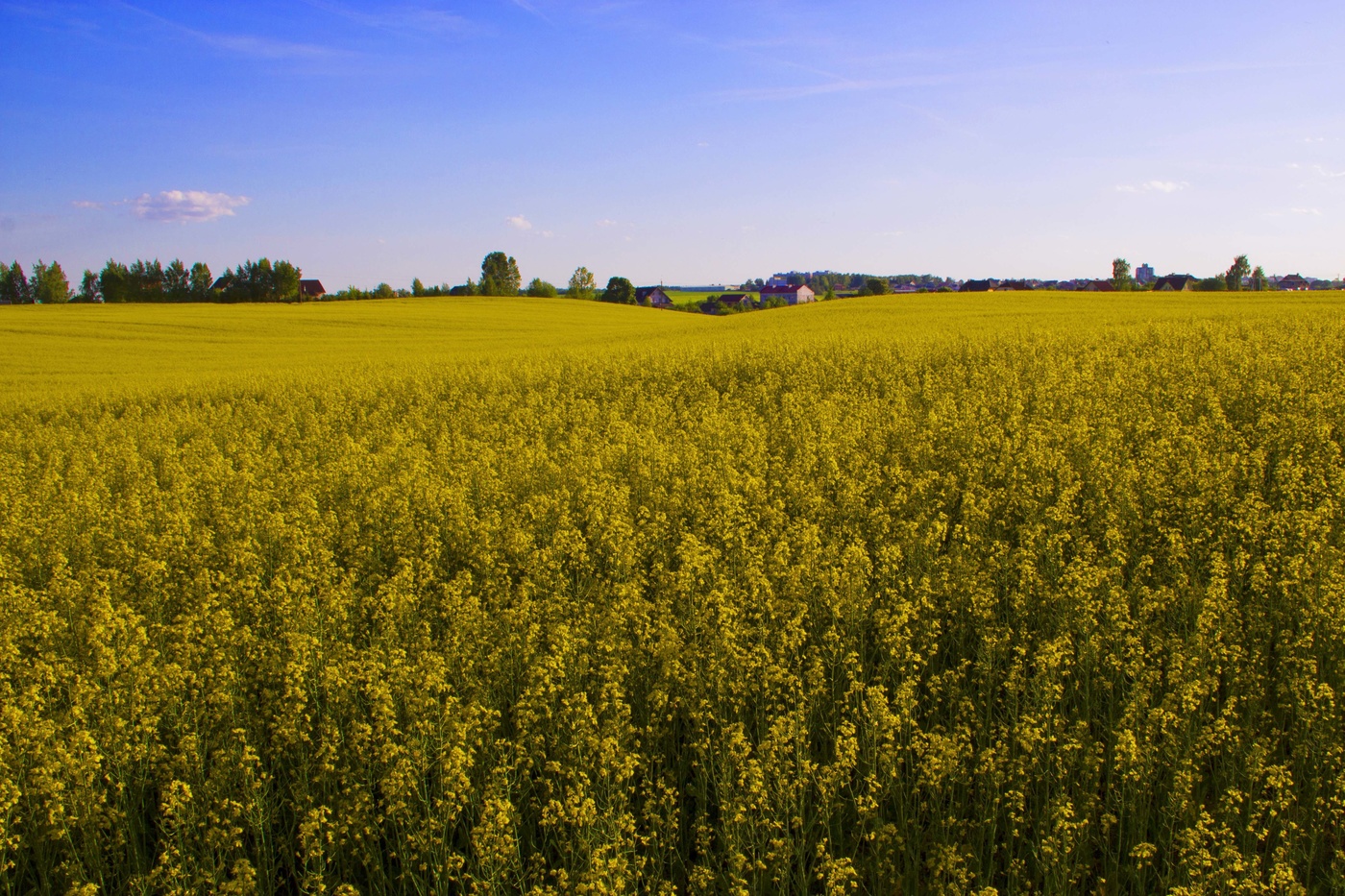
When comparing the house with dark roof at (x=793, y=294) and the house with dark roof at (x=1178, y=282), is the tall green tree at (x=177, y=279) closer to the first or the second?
the house with dark roof at (x=793, y=294)

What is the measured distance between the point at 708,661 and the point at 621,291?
3159 inches

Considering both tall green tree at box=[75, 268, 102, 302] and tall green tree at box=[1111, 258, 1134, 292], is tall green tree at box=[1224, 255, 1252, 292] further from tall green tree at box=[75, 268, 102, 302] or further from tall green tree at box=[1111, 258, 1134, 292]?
tall green tree at box=[75, 268, 102, 302]

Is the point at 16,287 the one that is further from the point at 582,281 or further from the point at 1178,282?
the point at 1178,282

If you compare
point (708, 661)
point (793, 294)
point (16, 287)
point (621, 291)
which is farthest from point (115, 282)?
point (708, 661)

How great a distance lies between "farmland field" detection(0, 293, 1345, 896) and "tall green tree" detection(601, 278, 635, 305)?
239 feet

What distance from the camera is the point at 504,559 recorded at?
A: 22.4 feet

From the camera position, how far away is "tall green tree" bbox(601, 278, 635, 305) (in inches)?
3246

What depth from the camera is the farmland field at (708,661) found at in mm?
3445

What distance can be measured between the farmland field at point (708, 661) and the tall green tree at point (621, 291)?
72.8 m

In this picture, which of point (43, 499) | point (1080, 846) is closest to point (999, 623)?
point (1080, 846)

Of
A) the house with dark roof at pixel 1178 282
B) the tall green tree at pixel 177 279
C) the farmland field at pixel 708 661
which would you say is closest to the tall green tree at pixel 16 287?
the tall green tree at pixel 177 279

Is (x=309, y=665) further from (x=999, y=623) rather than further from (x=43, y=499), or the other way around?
(x=43, y=499)

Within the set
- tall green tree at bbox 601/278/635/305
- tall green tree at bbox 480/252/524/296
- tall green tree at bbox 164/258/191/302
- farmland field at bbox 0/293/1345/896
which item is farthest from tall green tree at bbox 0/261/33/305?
farmland field at bbox 0/293/1345/896

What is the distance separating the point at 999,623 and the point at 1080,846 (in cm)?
213
